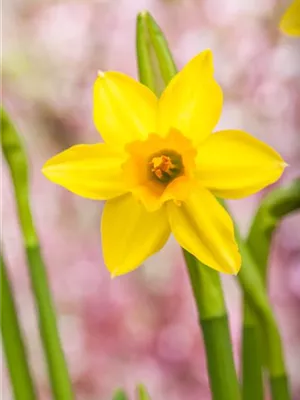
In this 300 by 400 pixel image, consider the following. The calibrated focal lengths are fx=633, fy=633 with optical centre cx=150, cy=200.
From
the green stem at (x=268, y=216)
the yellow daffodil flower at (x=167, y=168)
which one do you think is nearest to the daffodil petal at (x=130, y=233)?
the yellow daffodil flower at (x=167, y=168)

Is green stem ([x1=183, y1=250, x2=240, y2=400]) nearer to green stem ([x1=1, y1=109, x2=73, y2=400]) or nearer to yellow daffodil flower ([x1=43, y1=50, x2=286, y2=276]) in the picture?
yellow daffodil flower ([x1=43, y1=50, x2=286, y2=276])

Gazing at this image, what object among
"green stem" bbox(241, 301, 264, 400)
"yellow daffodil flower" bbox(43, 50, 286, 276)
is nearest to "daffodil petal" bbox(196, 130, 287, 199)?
"yellow daffodil flower" bbox(43, 50, 286, 276)

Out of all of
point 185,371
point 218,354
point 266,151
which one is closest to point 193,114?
point 266,151

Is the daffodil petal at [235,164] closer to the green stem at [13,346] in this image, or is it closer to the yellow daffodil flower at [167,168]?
the yellow daffodil flower at [167,168]

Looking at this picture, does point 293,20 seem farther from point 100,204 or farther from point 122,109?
point 100,204

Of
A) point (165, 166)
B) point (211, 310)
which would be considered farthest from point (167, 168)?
point (211, 310)
